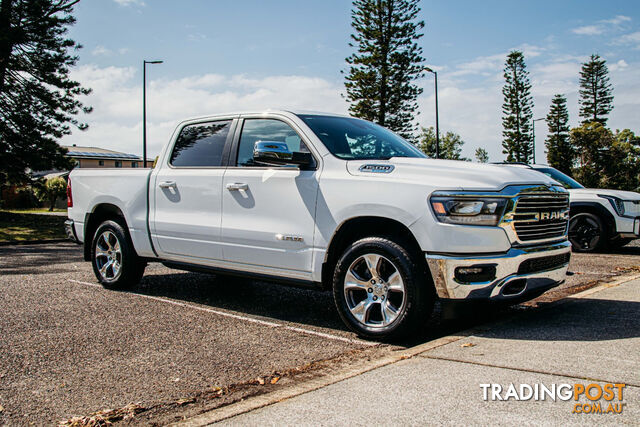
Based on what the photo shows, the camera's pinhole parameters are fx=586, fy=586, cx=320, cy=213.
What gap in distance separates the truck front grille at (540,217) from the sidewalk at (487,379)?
78 cm

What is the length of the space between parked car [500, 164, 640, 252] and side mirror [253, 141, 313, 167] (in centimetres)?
728

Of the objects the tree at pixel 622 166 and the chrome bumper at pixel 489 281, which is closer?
the chrome bumper at pixel 489 281

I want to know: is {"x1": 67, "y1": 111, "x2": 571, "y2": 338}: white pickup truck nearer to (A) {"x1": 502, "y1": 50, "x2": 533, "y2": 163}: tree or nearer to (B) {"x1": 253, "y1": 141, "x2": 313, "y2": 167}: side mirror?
(B) {"x1": 253, "y1": 141, "x2": 313, "y2": 167}: side mirror

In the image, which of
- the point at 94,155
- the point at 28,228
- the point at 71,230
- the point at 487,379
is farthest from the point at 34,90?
the point at 94,155

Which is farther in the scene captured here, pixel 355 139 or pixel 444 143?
pixel 444 143

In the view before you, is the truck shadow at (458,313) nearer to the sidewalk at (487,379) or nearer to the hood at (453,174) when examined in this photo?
the sidewalk at (487,379)

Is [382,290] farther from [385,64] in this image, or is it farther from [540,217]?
[385,64]

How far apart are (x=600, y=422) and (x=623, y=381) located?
72cm

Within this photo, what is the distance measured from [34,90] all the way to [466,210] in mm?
23636

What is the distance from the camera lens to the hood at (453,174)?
447cm

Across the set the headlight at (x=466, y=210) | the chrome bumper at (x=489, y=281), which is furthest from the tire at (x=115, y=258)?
the headlight at (x=466, y=210)

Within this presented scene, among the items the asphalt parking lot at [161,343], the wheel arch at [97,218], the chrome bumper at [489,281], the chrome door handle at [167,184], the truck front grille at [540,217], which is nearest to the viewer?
the asphalt parking lot at [161,343]

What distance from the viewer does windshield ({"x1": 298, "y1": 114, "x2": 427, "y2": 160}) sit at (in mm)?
5332

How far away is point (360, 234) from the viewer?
4969mm
